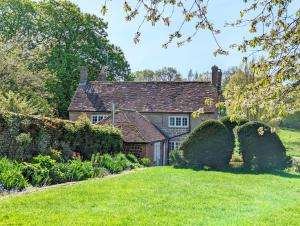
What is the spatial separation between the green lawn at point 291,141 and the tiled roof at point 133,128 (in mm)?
19117

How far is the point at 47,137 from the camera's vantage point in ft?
62.2

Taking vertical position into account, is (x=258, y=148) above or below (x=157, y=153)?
above

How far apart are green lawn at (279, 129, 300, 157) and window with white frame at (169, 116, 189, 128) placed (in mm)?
14372

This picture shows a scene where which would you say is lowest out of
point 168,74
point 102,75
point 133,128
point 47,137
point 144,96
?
point 47,137

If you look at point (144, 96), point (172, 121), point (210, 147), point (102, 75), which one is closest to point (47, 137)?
Result: point (210, 147)

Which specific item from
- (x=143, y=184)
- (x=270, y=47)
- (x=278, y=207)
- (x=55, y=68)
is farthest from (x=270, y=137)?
(x=55, y=68)

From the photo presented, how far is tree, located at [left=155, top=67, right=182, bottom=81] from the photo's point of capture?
84.3m

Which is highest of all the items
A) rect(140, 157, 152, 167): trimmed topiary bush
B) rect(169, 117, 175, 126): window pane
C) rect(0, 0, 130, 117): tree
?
rect(0, 0, 130, 117): tree

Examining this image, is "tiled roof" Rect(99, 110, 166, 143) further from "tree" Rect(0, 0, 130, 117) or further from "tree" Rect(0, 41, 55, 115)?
"tree" Rect(0, 0, 130, 117)

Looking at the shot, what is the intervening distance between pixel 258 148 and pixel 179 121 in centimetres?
1221

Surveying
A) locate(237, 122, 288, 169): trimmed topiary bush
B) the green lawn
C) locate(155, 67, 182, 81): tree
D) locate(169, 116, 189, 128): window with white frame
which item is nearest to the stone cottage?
locate(169, 116, 189, 128): window with white frame

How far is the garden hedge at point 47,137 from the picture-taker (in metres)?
16.6

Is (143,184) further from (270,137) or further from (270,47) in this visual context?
(270,137)

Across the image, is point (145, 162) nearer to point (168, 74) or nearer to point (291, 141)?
point (291, 141)
